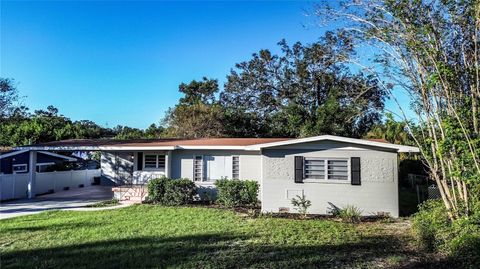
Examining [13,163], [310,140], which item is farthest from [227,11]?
[13,163]

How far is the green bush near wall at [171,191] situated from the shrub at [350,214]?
594 centimetres

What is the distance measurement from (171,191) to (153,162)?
14.8 feet

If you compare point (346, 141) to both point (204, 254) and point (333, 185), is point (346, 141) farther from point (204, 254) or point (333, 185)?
point (204, 254)

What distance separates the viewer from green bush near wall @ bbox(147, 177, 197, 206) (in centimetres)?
1352

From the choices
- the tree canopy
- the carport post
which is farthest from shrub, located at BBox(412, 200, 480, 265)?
the tree canopy

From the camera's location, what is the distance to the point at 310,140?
38.4 feet

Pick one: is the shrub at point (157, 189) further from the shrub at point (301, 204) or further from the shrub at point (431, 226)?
the shrub at point (431, 226)

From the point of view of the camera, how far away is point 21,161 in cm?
1728

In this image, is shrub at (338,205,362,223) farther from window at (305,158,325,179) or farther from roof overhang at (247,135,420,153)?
roof overhang at (247,135,420,153)

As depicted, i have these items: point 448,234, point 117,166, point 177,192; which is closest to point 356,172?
point 448,234

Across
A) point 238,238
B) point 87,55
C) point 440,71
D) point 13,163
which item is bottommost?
point 238,238

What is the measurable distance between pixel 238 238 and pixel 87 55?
1279 centimetres

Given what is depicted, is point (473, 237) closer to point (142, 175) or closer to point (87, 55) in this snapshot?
point (142, 175)

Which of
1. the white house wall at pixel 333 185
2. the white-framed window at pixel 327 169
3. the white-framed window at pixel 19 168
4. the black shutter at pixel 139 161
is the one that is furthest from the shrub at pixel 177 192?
the white-framed window at pixel 19 168
